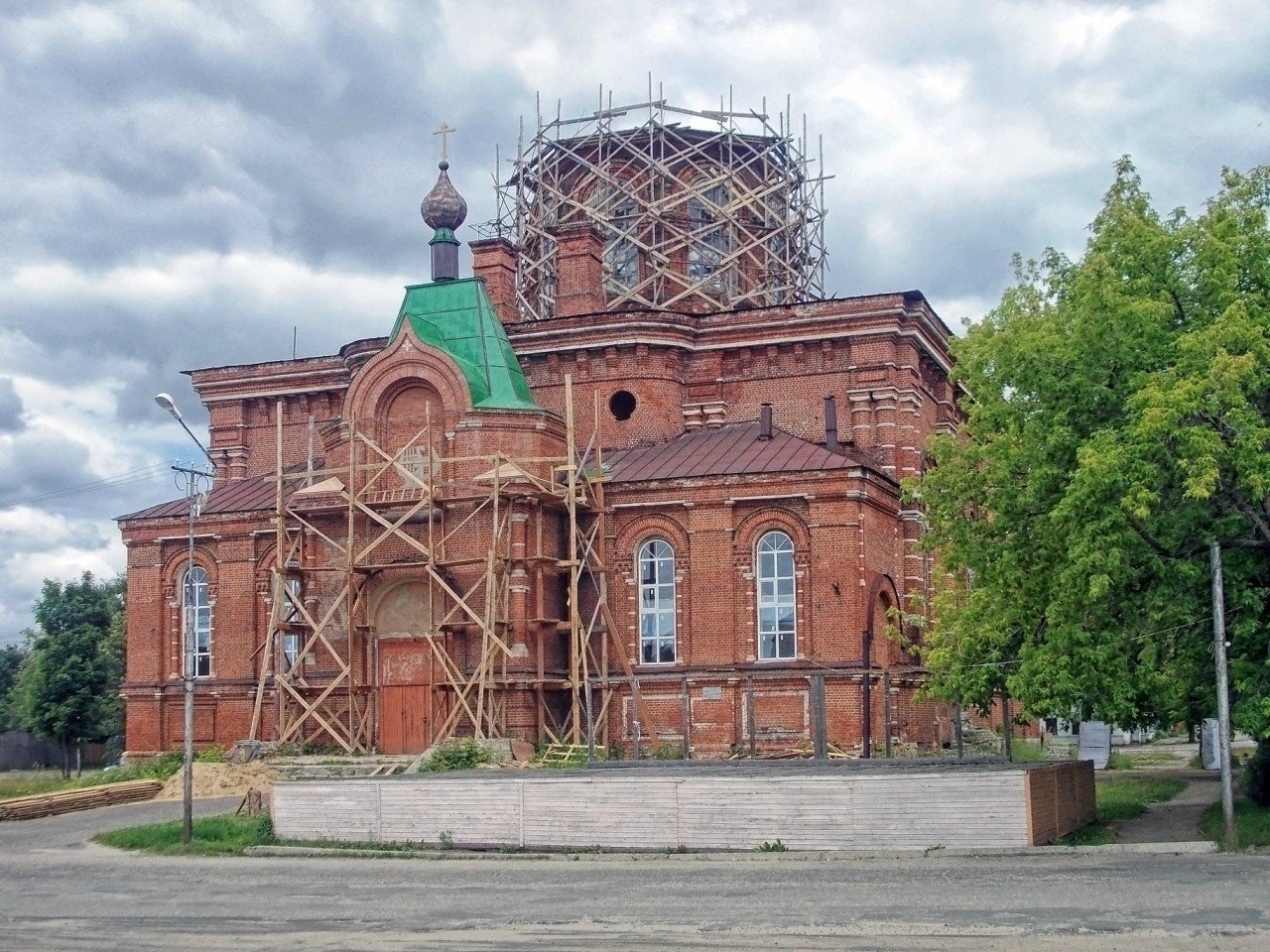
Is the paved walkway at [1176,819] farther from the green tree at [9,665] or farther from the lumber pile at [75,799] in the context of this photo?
the green tree at [9,665]

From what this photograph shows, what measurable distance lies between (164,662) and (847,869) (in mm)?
23577

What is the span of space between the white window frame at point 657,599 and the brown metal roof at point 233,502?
369 inches

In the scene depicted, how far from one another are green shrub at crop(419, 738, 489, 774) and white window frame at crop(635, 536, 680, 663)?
5104 mm

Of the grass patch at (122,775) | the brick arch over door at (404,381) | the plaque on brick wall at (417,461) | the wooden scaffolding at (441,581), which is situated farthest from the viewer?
the grass patch at (122,775)

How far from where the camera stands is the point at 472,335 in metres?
37.4

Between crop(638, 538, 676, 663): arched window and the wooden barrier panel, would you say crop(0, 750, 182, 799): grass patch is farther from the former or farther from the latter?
the wooden barrier panel

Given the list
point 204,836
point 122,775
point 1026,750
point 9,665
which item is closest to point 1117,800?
point 1026,750

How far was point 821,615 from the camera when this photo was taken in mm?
34125

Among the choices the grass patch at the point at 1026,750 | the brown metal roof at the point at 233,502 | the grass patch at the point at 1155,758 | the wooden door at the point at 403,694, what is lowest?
the grass patch at the point at 1155,758

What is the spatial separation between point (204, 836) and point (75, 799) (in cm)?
797

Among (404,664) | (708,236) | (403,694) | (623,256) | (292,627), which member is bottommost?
(403,694)

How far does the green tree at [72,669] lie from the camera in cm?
5266

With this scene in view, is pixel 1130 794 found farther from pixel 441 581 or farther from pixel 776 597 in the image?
pixel 441 581

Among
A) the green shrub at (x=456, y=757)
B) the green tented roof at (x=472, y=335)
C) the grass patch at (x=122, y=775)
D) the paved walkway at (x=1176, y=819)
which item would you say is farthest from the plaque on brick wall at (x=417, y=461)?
the paved walkway at (x=1176, y=819)
